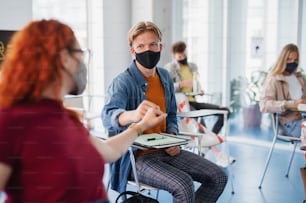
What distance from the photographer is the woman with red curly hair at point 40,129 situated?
0.75 m

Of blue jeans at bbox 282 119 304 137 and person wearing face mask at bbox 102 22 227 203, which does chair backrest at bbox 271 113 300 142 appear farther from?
person wearing face mask at bbox 102 22 227 203

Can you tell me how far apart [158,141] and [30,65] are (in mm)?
763

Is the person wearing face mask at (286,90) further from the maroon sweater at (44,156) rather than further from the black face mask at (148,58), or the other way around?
the maroon sweater at (44,156)

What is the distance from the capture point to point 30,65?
2.46ft

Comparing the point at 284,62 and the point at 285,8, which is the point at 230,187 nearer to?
the point at 284,62

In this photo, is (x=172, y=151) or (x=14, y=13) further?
(x=14, y=13)

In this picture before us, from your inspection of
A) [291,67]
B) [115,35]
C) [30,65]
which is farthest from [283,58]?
[30,65]

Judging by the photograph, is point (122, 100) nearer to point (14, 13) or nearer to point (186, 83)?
point (14, 13)

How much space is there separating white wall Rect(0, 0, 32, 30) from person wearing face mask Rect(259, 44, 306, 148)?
151 centimetres

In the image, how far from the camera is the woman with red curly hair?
746mm

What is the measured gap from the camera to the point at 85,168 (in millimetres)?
777

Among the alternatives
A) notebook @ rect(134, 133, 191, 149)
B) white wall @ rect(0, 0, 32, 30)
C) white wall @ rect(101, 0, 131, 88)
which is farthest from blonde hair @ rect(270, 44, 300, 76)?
white wall @ rect(101, 0, 131, 88)

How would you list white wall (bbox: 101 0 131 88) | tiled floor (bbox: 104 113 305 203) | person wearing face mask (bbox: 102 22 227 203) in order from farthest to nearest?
white wall (bbox: 101 0 131 88) < tiled floor (bbox: 104 113 305 203) < person wearing face mask (bbox: 102 22 227 203)

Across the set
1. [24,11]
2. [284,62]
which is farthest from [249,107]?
[24,11]
